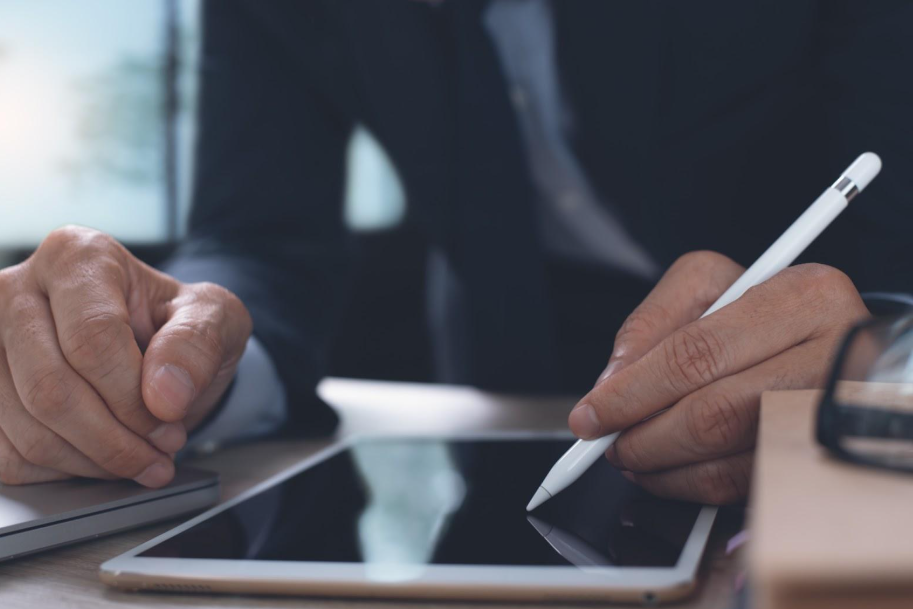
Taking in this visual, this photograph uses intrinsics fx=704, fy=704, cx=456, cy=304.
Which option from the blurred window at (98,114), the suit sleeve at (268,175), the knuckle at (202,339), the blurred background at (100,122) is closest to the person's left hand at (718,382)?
the knuckle at (202,339)

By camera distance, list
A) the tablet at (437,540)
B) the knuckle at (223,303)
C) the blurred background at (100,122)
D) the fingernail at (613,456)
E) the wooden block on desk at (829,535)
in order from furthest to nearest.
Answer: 1. the blurred background at (100,122)
2. the knuckle at (223,303)
3. the fingernail at (613,456)
4. the tablet at (437,540)
5. the wooden block on desk at (829,535)

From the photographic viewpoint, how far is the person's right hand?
389 millimetres

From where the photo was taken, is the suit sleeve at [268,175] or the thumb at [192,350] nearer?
the thumb at [192,350]

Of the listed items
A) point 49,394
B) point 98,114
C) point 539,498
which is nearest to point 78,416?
point 49,394

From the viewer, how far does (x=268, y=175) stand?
2.78 feet

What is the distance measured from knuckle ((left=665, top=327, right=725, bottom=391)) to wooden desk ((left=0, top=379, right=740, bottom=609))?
68mm

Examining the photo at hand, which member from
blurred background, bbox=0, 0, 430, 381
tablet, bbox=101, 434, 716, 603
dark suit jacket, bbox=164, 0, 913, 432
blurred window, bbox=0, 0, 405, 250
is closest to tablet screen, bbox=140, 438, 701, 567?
tablet, bbox=101, 434, 716, 603

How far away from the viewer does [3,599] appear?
287 millimetres

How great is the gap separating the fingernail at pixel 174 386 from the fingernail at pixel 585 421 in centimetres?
22

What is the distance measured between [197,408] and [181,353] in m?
0.12

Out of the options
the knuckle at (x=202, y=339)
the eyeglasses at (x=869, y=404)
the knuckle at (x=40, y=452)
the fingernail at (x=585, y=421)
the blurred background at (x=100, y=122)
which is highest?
the eyeglasses at (x=869, y=404)

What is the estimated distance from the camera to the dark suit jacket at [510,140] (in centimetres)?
60

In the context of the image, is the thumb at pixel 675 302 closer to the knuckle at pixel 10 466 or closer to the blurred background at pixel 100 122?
the knuckle at pixel 10 466

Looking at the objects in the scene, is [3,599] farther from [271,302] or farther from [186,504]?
[271,302]
